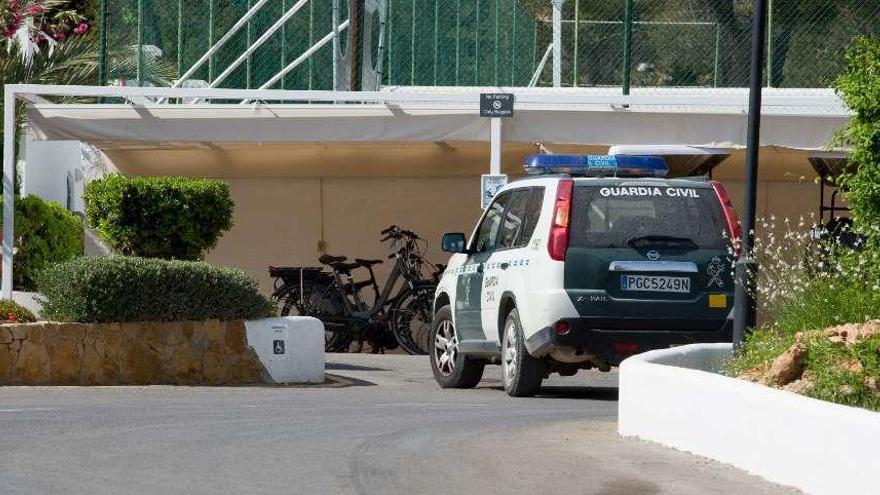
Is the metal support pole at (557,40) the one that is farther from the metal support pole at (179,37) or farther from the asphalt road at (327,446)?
the asphalt road at (327,446)

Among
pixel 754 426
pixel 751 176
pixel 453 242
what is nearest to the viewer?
pixel 754 426

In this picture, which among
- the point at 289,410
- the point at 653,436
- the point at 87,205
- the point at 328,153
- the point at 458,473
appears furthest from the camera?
the point at 328,153

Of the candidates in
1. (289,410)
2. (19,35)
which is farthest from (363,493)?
(19,35)

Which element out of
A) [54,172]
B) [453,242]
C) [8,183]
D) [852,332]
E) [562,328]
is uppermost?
[54,172]

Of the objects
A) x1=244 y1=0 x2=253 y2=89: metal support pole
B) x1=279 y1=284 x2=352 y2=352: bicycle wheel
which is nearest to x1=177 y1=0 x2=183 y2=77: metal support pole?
x1=244 y1=0 x2=253 y2=89: metal support pole

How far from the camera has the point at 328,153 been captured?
22172 millimetres

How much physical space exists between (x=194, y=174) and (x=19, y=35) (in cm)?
676

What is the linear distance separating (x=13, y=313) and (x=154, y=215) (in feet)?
9.86

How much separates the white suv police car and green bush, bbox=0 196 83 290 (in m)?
8.32

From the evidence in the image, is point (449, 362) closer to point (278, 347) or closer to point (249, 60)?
point (278, 347)

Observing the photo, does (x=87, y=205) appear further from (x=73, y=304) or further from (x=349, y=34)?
(x=349, y=34)

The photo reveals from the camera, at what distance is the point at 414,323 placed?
803 inches

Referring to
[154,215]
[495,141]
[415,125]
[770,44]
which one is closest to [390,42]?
[415,125]

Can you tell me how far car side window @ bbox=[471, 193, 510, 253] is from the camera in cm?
1516
